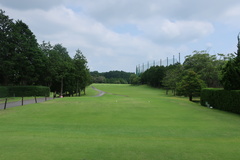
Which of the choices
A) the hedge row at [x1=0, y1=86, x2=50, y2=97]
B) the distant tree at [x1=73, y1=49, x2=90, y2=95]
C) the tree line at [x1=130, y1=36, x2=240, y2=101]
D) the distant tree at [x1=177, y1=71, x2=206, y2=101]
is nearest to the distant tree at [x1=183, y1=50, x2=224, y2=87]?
the tree line at [x1=130, y1=36, x2=240, y2=101]

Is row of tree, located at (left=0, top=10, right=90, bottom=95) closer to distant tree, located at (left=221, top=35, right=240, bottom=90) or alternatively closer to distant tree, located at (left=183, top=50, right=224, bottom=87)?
distant tree, located at (left=183, top=50, right=224, bottom=87)

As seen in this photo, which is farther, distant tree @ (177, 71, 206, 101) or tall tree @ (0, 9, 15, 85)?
tall tree @ (0, 9, 15, 85)

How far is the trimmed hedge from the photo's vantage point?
50.0 feet

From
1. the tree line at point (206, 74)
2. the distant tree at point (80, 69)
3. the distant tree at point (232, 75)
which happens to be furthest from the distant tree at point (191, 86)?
the distant tree at point (80, 69)

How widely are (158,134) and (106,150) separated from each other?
11.9ft

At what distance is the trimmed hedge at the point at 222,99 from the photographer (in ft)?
50.0

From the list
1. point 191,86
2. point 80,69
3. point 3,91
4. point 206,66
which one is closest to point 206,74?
point 206,66

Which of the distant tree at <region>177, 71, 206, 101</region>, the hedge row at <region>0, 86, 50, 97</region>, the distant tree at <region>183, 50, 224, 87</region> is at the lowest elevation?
the hedge row at <region>0, 86, 50, 97</region>

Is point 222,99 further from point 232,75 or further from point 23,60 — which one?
point 23,60

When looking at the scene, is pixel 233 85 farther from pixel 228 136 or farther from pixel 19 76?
pixel 19 76

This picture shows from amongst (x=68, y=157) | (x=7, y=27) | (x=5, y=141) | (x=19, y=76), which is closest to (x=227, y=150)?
(x=68, y=157)

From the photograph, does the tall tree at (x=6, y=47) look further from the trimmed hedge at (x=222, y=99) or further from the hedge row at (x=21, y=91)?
the trimmed hedge at (x=222, y=99)

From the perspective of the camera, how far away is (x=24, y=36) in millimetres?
40125

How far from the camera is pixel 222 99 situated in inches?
686
